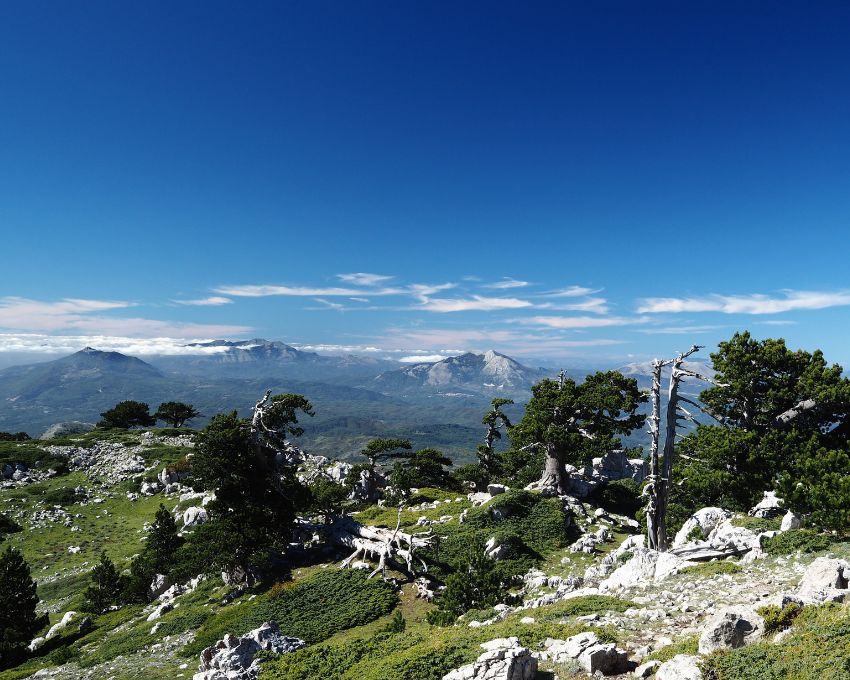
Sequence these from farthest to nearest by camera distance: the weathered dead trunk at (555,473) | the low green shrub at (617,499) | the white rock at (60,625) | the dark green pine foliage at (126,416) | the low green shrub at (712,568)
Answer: the dark green pine foliage at (126,416) → the low green shrub at (617,499) → the weathered dead trunk at (555,473) → the white rock at (60,625) → the low green shrub at (712,568)

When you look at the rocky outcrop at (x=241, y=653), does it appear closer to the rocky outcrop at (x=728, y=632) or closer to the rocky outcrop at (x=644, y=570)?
the rocky outcrop at (x=644, y=570)

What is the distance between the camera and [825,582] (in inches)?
550

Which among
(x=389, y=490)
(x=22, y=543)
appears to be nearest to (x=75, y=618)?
(x=22, y=543)

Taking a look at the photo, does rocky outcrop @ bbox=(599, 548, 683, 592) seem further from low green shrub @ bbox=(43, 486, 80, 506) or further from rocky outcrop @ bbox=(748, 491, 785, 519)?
low green shrub @ bbox=(43, 486, 80, 506)

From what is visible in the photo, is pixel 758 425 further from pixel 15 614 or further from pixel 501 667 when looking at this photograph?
pixel 15 614

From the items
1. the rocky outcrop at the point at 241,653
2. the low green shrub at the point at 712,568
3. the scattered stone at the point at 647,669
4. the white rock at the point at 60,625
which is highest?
the scattered stone at the point at 647,669

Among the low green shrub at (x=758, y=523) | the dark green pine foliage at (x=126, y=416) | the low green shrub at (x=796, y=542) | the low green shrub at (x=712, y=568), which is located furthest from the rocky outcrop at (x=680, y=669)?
the dark green pine foliage at (x=126, y=416)

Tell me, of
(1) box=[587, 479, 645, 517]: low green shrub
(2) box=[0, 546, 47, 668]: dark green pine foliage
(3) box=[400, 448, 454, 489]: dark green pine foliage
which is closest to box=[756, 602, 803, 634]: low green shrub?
(1) box=[587, 479, 645, 517]: low green shrub

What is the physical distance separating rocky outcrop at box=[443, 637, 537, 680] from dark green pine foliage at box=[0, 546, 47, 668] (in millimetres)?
36403

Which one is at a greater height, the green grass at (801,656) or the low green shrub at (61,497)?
the green grass at (801,656)

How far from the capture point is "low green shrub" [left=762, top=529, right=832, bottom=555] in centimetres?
1881

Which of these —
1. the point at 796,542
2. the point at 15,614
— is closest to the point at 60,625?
the point at 15,614

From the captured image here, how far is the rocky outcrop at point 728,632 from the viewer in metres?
11.4

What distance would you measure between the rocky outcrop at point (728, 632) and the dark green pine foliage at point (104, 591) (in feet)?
142
